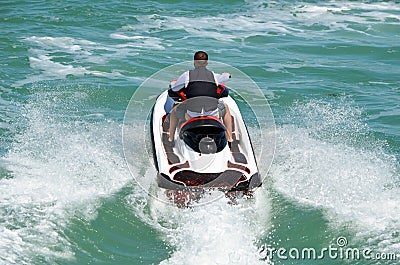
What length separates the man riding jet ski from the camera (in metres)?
7.84

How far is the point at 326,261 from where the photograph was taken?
700 centimetres

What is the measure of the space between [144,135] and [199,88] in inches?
87.4

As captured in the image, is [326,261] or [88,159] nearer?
[326,261]

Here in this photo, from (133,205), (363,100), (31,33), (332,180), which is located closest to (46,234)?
(133,205)

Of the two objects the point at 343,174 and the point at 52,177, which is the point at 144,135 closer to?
the point at 52,177

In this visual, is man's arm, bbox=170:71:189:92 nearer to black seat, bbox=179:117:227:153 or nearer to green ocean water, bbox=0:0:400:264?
black seat, bbox=179:117:227:153

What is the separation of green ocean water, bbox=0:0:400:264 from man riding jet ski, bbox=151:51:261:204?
32 centimetres

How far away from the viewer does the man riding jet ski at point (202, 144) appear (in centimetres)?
784

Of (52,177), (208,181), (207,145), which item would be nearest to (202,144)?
(207,145)

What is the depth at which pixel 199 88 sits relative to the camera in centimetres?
826

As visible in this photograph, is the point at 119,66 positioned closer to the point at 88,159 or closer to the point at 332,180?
the point at 88,159

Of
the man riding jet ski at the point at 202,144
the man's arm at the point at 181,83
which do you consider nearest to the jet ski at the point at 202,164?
the man riding jet ski at the point at 202,144

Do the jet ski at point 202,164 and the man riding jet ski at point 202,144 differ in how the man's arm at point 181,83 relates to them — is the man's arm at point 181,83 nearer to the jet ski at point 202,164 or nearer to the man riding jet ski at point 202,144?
the man riding jet ski at point 202,144

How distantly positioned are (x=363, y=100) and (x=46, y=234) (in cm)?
720
